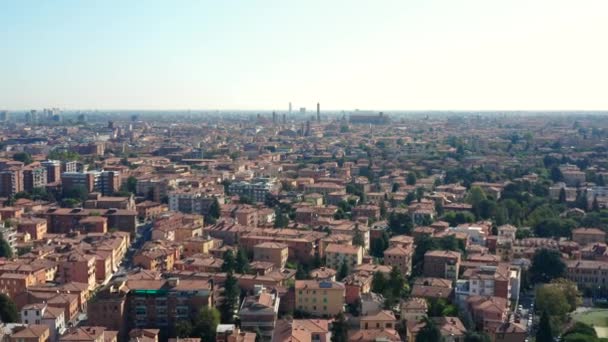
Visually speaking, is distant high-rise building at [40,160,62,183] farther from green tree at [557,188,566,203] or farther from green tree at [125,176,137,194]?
green tree at [557,188,566,203]

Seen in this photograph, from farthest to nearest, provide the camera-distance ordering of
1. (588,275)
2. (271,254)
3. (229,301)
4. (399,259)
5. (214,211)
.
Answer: (214,211)
(271,254)
(399,259)
(588,275)
(229,301)

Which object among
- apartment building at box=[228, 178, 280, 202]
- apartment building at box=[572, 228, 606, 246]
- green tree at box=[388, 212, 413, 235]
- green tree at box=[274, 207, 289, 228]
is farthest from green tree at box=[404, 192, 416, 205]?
apartment building at box=[572, 228, 606, 246]

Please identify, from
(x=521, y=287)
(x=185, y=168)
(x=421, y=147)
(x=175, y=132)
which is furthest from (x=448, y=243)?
(x=175, y=132)

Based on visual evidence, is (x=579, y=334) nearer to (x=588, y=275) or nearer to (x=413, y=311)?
(x=413, y=311)

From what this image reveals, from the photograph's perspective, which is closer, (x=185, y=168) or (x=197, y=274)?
(x=197, y=274)

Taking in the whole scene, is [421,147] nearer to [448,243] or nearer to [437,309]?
[448,243]

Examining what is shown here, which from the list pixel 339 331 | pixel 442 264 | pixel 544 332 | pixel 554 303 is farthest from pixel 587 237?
pixel 339 331
